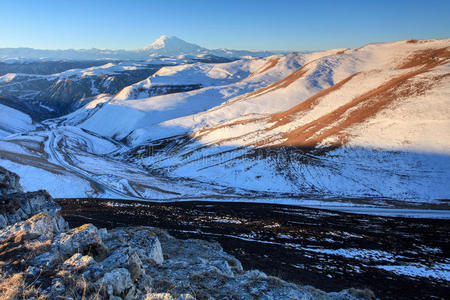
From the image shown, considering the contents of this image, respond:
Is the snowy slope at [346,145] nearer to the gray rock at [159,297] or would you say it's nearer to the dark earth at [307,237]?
the dark earth at [307,237]

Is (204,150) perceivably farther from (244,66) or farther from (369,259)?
(244,66)

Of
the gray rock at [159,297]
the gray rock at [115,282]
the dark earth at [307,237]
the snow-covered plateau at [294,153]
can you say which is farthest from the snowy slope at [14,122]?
the gray rock at [159,297]

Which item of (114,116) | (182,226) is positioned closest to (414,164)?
(182,226)

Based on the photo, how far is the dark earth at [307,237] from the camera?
429 inches

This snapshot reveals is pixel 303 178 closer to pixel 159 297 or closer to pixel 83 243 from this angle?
pixel 83 243

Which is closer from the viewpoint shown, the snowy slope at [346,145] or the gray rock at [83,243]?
the gray rock at [83,243]

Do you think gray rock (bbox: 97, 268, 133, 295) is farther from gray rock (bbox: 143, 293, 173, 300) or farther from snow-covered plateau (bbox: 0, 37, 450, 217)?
snow-covered plateau (bbox: 0, 37, 450, 217)

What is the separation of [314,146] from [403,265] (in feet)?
92.2

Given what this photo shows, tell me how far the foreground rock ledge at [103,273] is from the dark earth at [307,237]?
3.14m

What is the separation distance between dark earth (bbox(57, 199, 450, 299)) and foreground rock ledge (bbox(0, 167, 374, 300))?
314cm

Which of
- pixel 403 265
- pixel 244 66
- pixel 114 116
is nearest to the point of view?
pixel 403 265

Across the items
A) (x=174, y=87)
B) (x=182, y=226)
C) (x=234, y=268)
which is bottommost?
(x=182, y=226)

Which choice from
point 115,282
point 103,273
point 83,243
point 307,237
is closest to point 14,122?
point 307,237

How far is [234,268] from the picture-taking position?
9.39 m
